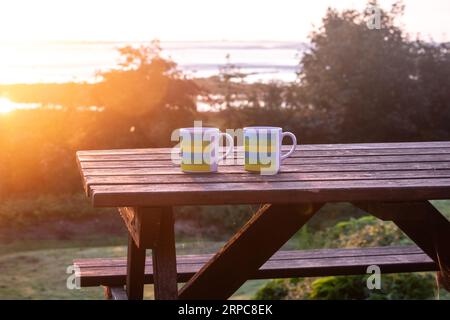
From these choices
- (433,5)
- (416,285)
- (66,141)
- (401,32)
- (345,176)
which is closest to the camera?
(345,176)

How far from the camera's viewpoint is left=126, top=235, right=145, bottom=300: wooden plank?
3584mm

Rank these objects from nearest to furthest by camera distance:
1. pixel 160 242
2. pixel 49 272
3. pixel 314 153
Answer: pixel 160 242
pixel 314 153
pixel 49 272

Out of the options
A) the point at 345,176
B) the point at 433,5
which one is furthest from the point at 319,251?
the point at 433,5

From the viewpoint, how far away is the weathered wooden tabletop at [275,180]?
2.54 m

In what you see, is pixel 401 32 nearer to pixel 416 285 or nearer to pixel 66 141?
pixel 66 141

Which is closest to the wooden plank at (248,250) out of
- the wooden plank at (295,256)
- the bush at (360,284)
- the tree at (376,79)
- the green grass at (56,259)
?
the wooden plank at (295,256)

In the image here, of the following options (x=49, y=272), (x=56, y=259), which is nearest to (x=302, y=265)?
(x=49, y=272)

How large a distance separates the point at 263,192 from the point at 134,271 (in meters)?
1.26

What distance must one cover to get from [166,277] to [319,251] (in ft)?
5.49

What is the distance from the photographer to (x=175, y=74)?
43.4ft

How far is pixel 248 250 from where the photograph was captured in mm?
3146

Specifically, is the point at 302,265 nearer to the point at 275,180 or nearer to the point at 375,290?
the point at 275,180
